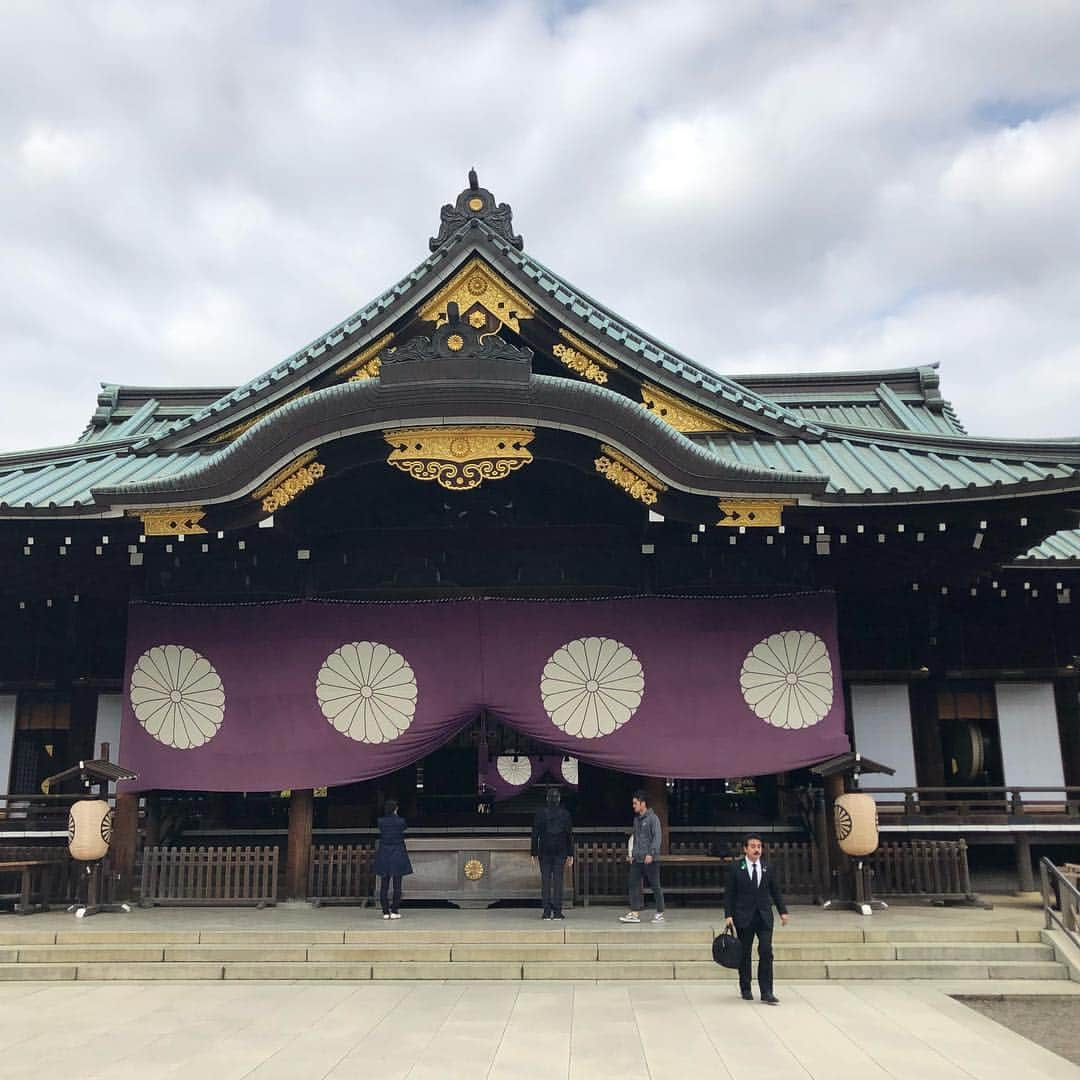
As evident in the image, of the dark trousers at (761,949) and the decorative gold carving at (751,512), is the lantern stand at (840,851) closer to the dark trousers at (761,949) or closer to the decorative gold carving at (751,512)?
the decorative gold carving at (751,512)

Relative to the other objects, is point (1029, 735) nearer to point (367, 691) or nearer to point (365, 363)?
point (367, 691)

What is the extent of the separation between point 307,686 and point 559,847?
359 cm

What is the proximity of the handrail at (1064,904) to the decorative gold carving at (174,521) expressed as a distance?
369 inches

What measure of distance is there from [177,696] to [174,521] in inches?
92.6

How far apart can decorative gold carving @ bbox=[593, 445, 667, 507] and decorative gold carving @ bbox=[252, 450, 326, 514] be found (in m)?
3.14

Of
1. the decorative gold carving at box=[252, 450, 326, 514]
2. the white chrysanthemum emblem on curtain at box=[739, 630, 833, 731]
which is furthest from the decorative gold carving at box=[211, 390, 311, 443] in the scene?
the white chrysanthemum emblem on curtain at box=[739, 630, 833, 731]

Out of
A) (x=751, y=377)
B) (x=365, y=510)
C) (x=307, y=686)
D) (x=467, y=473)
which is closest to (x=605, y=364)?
(x=467, y=473)

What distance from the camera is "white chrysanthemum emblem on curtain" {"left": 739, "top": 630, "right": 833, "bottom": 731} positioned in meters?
11.1

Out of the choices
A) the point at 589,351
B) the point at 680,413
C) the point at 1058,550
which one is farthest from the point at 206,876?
the point at 1058,550

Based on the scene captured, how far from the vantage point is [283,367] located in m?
11.8

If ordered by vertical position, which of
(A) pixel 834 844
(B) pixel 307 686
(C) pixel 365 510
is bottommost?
(A) pixel 834 844

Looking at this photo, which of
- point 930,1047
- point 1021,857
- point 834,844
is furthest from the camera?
point 1021,857

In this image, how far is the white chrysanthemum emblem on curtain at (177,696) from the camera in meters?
11.3

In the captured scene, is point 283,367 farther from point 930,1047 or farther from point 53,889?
point 930,1047
